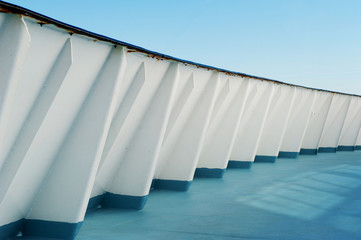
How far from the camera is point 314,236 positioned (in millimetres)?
7625

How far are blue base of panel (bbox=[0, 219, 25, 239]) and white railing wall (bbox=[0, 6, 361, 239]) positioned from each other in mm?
22

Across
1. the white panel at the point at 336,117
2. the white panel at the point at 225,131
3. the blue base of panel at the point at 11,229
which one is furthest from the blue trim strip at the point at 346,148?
the blue base of panel at the point at 11,229

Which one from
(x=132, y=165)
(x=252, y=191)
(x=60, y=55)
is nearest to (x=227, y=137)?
(x=252, y=191)

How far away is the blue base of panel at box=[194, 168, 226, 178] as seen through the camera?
15445mm

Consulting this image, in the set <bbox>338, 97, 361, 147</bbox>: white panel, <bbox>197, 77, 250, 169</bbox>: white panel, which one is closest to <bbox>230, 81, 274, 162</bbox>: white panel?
<bbox>197, 77, 250, 169</bbox>: white panel

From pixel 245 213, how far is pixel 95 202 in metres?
4.08

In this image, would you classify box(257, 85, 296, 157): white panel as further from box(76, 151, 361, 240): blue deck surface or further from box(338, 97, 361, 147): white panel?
box(338, 97, 361, 147): white panel

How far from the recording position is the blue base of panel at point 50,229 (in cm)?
714

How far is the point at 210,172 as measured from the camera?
1550cm

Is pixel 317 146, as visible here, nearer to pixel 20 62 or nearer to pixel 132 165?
pixel 132 165

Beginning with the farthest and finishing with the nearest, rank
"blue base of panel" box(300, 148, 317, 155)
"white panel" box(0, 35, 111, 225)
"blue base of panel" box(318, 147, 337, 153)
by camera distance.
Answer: "blue base of panel" box(318, 147, 337, 153) → "blue base of panel" box(300, 148, 317, 155) → "white panel" box(0, 35, 111, 225)

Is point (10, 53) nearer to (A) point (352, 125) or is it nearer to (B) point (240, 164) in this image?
(B) point (240, 164)

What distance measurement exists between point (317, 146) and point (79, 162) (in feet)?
71.6

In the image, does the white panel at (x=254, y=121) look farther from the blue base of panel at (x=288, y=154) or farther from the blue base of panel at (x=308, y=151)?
the blue base of panel at (x=308, y=151)
